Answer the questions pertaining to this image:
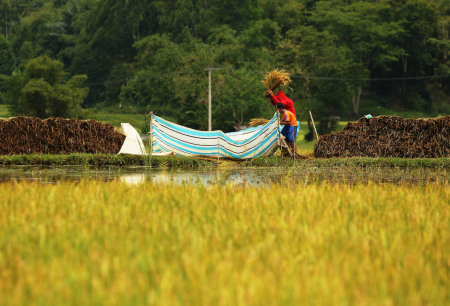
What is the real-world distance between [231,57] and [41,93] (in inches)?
709

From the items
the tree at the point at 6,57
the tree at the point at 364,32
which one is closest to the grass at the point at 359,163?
the tree at the point at 364,32

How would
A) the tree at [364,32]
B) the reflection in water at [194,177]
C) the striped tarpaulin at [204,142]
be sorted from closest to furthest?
the reflection in water at [194,177], the striped tarpaulin at [204,142], the tree at [364,32]

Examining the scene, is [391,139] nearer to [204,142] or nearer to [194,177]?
[204,142]

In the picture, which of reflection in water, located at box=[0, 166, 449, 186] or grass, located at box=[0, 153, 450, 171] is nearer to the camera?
reflection in water, located at box=[0, 166, 449, 186]

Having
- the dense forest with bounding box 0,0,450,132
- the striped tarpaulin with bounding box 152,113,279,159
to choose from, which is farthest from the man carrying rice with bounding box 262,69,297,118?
the dense forest with bounding box 0,0,450,132

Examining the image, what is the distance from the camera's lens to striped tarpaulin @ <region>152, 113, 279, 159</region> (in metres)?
15.9

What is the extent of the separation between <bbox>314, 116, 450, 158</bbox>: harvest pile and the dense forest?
74.2 ft

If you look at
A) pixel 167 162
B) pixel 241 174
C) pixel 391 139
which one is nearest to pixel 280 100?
pixel 167 162

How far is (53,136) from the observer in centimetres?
1669

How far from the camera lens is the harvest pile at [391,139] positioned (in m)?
16.9

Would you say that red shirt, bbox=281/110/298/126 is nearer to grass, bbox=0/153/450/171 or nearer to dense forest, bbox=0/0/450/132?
grass, bbox=0/153/450/171

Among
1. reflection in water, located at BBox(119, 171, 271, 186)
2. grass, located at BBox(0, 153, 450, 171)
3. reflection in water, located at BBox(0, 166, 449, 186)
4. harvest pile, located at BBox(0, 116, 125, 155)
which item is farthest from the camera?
harvest pile, located at BBox(0, 116, 125, 155)

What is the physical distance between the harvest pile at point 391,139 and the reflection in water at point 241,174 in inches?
134

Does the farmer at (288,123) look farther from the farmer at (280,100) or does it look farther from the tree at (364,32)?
the tree at (364,32)
